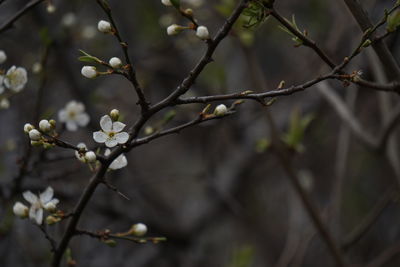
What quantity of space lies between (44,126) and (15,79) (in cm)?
64

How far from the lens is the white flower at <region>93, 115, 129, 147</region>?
53.0 inches

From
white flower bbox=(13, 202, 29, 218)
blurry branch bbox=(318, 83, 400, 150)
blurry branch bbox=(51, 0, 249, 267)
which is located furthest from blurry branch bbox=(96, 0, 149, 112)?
blurry branch bbox=(318, 83, 400, 150)

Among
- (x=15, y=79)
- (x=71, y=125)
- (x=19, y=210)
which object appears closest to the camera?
(x=19, y=210)

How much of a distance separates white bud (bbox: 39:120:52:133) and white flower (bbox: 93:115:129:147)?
0.45ft

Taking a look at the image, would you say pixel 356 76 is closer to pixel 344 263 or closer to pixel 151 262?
pixel 344 263

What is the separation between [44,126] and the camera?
1.36m

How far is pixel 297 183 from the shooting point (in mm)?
2496

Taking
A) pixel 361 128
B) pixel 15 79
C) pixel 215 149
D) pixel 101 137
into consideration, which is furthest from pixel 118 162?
pixel 215 149

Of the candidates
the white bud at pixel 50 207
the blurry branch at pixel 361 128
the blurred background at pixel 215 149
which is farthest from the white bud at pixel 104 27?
→ the blurry branch at pixel 361 128

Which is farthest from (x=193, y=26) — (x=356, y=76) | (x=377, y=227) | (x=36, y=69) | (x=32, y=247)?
(x=377, y=227)

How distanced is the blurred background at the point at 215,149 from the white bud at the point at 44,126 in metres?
0.76

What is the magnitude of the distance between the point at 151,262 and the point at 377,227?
2215mm

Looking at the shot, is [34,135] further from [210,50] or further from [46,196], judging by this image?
[210,50]

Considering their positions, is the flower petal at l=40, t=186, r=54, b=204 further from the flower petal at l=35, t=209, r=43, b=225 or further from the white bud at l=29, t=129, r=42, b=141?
the white bud at l=29, t=129, r=42, b=141
